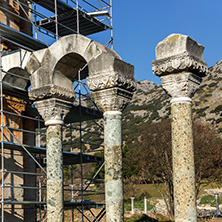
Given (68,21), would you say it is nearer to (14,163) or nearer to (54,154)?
(14,163)

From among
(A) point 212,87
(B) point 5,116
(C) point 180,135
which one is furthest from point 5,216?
(A) point 212,87

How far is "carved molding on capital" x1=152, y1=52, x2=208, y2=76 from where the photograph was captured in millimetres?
6816

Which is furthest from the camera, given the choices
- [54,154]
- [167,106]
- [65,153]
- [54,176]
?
[167,106]

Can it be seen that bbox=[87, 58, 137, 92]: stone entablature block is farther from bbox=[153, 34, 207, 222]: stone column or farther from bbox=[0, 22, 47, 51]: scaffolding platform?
bbox=[0, 22, 47, 51]: scaffolding platform

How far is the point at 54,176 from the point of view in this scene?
8.58 m

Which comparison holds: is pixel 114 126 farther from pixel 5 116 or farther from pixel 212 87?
pixel 212 87

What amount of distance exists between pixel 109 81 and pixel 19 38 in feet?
19.0

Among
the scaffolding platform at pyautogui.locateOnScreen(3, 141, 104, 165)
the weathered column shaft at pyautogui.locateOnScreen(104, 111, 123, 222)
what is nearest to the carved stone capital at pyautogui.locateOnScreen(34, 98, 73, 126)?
the weathered column shaft at pyautogui.locateOnScreen(104, 111, 123, 222)

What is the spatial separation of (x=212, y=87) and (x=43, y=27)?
165 ft

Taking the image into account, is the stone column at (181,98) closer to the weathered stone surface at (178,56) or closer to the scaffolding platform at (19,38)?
the weathered stone surface at (178,56)

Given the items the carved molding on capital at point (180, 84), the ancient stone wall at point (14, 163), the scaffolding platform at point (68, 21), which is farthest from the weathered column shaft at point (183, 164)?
the scaffolding platform at point (68, 21)

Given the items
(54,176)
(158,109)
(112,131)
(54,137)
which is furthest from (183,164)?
(158,109)

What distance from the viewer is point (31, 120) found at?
13.4m

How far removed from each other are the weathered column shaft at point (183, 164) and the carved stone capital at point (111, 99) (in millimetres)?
1229
